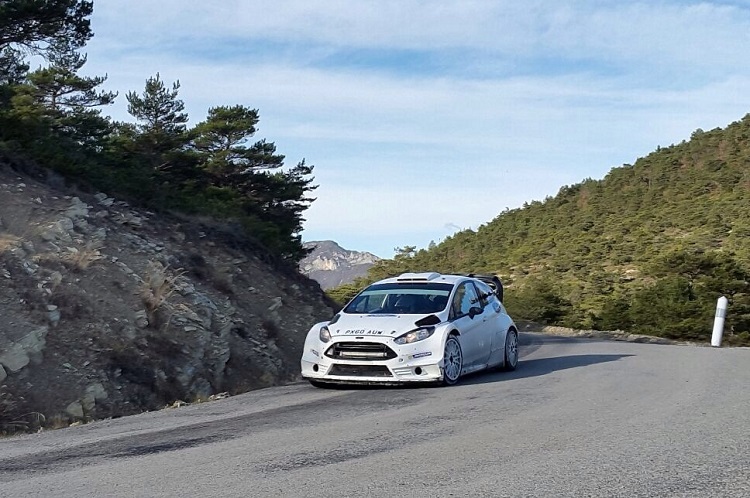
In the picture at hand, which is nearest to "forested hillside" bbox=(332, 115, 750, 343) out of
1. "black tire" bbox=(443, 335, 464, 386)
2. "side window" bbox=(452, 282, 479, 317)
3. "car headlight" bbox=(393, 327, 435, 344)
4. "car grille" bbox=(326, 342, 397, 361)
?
"side window" bbox=(452, 282, 479, 317)

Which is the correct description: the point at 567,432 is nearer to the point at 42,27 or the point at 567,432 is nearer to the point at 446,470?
the point at 446,470

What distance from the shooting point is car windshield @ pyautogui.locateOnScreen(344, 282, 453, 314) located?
12430 mm

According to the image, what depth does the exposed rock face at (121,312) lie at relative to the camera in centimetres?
1144

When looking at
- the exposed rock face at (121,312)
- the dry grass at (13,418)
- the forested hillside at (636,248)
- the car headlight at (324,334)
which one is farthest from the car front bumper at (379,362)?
Result: the forested hillside at (636,248)

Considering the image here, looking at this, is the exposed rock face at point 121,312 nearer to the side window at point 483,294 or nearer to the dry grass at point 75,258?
the dry grass at point 75,258

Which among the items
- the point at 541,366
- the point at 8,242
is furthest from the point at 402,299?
the point at 8,242

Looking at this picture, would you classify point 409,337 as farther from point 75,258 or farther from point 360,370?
point 75,258

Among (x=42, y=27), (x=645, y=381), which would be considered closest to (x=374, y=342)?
(x=645, y=381)

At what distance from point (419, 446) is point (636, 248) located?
4946 cm

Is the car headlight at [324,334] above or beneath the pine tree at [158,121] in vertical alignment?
beneath

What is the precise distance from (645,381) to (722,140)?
218 feet

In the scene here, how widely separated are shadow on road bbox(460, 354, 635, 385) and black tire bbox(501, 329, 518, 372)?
131mm

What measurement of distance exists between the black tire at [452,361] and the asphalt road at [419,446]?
0.92 feet

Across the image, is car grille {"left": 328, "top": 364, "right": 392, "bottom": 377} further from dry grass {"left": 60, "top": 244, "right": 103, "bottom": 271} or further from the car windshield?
dry grass {"left": 60, "top": 244, "right": 103, "bottom": 271}
